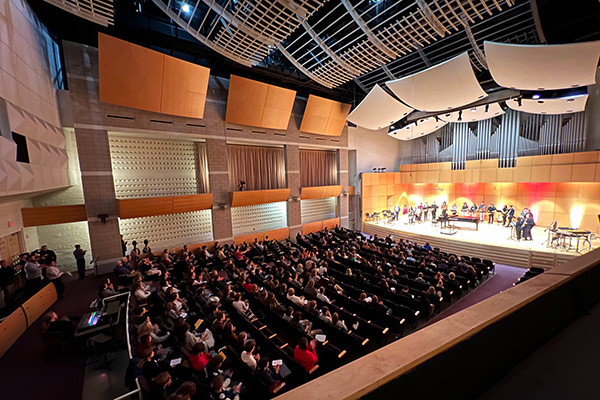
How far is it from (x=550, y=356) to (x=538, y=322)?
0.51ft

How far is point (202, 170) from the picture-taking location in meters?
11.8

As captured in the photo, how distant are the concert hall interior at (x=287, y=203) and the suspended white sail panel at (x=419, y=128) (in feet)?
0.91

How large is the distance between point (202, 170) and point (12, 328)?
8.15 m

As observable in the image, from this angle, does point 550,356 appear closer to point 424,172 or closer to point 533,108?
point 533,108

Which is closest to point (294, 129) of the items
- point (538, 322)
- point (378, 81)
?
point (378, 81)

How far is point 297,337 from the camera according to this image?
4.80m

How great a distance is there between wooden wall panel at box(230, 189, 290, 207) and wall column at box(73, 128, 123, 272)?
4.80m

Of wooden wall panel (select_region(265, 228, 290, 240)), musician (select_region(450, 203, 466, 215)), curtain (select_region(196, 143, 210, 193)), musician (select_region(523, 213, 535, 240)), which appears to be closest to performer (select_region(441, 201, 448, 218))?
musician (select_region(450, 203, 466, 215))

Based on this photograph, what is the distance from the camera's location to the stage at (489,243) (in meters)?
9.36

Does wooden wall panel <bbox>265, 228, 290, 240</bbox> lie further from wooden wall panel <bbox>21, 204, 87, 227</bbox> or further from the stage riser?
wooden wall panel <bbox>21, 204, 87, 227</bbox>

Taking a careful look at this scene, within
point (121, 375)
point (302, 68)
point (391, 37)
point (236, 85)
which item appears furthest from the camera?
point (236, 85)

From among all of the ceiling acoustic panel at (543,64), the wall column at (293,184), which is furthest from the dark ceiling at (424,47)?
the wall column at (293,184)

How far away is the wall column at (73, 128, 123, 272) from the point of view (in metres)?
8.66

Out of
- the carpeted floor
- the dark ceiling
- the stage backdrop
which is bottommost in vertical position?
the carpeted floor
